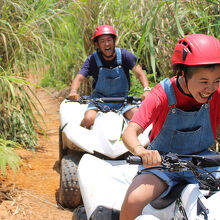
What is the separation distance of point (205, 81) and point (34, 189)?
2.38 meters

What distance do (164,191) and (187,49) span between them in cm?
69

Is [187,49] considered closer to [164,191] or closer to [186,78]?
[186,78]

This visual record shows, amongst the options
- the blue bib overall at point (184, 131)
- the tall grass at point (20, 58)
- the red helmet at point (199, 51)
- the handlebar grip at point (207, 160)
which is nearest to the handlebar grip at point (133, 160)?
the handlebar grip at point (207, 160)

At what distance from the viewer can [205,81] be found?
1.73 meters

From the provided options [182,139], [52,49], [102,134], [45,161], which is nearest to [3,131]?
[45,161]

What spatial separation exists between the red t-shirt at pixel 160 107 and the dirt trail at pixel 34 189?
1.57m

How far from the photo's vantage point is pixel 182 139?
1.95 m

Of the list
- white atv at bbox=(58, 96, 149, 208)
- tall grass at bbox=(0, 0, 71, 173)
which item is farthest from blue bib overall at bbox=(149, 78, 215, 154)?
tall grass at bbox=(0, 0, 71, 173)

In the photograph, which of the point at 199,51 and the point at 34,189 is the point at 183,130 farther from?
the point at 34,189

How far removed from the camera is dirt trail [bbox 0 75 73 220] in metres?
3.11

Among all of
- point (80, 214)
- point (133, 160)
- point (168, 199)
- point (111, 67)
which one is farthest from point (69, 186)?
point (133, 160)

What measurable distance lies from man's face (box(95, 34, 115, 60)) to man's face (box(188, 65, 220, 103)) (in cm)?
232

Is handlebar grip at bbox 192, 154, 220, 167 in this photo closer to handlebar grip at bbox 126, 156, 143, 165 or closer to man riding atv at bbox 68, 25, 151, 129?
handlebar grip at bbox 126, 156, 143, 165

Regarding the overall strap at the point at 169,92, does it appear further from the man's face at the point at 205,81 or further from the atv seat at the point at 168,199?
the atv seat at the point at 168,199
